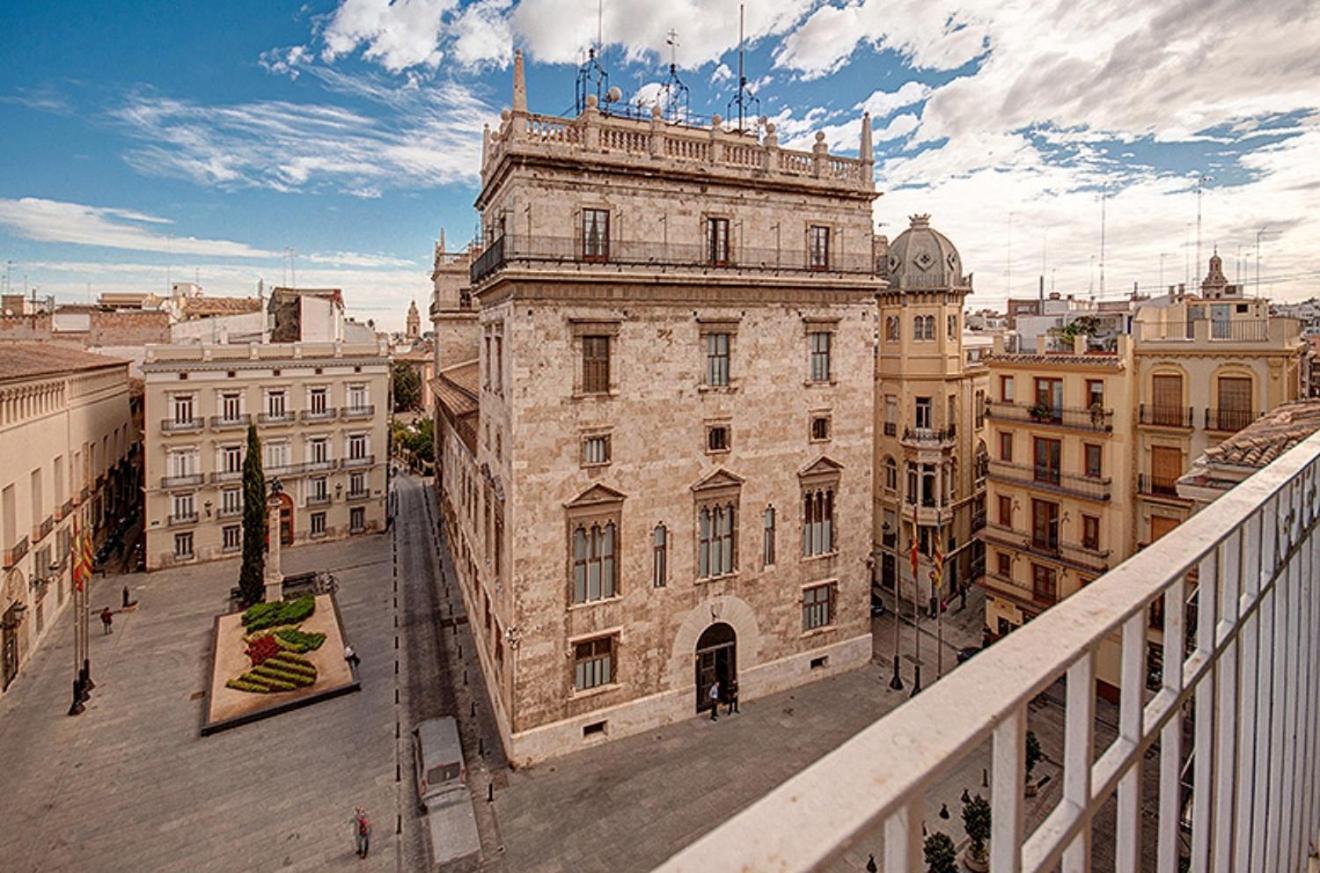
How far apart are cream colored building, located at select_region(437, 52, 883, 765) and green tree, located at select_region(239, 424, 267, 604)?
42.4ft

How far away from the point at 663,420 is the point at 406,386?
76702 mm

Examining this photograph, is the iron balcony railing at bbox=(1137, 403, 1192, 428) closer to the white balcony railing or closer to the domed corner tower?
the domed corner tower

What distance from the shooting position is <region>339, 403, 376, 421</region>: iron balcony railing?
44.0 m

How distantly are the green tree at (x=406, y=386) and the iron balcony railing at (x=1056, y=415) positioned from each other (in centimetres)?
7720

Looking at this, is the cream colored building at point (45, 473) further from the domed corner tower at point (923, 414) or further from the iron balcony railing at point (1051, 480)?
the iron balcony railing at point (1051, 480)

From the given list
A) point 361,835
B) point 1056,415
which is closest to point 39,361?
point 361,835

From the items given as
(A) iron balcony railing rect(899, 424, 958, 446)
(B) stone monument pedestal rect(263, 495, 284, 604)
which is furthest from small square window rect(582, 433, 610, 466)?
(B) stone monument pedestal rect(263, 495, 284, 604)

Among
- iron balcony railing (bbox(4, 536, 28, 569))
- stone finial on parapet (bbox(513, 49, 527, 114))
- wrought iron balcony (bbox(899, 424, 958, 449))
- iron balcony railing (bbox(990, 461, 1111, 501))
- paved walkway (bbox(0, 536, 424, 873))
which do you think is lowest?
paved walkway (bbox(0, 536, 424, 873))

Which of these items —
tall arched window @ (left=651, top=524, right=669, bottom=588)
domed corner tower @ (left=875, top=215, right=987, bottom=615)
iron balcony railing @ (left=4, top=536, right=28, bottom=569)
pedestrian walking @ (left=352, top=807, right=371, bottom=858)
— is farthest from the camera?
domed corner tower @ (left=875, top=215, right=987, bottom=615)

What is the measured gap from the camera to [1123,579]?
2.74m

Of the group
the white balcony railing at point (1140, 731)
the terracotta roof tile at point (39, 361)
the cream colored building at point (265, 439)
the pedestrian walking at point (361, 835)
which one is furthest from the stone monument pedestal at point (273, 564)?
the white balcony railing at point (1140, 731)

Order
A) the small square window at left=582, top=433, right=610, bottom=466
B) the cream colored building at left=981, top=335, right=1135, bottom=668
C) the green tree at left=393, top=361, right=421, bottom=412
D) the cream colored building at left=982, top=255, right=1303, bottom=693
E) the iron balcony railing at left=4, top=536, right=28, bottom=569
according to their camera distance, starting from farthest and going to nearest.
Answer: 1. the green tree at left=393, top=361, right=421, bottom=412
2. the iron balcony railing at left=4, top=536, right=28, bottom=569
3. the cream colored building at left=981, top=335, right=1135, bottom=668
4. the cream colored building at left=982, top=255, right=1303, bottom=693
5. the small square window at left=582, top=433, right=610, bottom=466

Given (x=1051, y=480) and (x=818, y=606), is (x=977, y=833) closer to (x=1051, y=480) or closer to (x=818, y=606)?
(x=818, y=606)

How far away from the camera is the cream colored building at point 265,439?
3912cm
